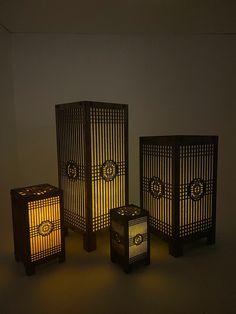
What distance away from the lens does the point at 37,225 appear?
53.9 inches

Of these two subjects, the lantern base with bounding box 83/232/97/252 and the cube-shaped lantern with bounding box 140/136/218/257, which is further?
the lantern base with bounding box 83/232/97/252

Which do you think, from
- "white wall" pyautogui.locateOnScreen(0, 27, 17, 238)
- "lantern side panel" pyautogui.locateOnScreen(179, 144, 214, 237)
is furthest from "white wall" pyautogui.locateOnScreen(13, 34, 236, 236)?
"lantern side panel" pyautogui.locateOnScreen(179, 144, 214, 237)

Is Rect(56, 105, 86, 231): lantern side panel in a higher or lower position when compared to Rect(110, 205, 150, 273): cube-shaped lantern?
higher

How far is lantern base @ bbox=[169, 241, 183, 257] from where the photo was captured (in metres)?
1.50

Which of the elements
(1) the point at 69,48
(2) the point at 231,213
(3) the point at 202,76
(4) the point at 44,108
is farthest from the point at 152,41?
(2) the point at 231,213

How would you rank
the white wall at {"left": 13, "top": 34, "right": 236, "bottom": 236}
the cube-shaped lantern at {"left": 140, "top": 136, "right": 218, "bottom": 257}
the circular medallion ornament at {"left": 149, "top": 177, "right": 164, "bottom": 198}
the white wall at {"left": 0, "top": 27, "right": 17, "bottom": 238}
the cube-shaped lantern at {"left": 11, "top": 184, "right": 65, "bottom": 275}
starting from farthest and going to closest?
the white wall at {"left": 13, "top": 34, "right": 236, "bottom": 236} < the white wall at {"left": 0, "top": 27, "right": 17, "bottom": 238} < the circular medallion ornament at {"left": 149, "top": 177, "right": 164, "bottom": 198} < the cube-shaped lantern at {"left": 140, "top": 136, "right": 218, "bottom": 257} < the cube-shaped lantern at {"left": 11, "top": 184, "right": 65, "bottom": 275}

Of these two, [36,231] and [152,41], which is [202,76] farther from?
[36,231]

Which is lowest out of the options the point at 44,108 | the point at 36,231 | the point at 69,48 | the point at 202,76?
the point at 36,231

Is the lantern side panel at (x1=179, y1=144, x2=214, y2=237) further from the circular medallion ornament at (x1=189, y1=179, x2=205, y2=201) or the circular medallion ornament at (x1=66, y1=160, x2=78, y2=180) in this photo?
the circular medallion ornament at (x1=66, y1=160, x2=78, y2=180)

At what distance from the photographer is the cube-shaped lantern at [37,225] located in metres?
1.33

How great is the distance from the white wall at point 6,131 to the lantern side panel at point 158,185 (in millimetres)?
1112

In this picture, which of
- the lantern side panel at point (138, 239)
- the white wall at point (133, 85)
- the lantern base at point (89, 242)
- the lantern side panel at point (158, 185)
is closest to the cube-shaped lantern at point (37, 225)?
the lantern base at point (89, 242)

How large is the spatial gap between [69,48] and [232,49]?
153 centimetres

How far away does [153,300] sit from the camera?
3.75 ft
